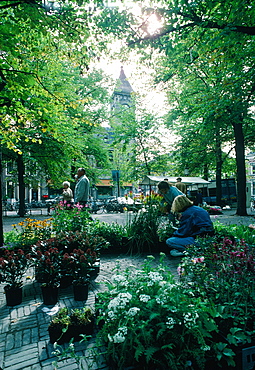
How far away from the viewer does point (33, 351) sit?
2191 mm

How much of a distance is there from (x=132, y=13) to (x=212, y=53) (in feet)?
8.32

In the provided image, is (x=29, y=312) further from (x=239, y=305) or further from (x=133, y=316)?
(x=239, y=305)

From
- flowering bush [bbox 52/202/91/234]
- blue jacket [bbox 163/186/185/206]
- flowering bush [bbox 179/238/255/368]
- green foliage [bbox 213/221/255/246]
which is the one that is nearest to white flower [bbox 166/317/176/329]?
flowering bush [bbox 179/238/255/368]

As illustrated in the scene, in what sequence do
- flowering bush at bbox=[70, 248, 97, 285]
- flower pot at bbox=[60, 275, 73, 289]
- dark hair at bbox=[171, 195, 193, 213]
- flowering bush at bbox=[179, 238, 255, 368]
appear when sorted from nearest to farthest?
flowering bush at bbox=[179, 238, 255, 368] → flowering bush at bbox=[70, 248, 97, 285] → flower pot at bbox=[60, 275, 73, 289] → dark hair at bbox=[171, 195, 193, 213]

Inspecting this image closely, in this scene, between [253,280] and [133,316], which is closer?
[133,316]

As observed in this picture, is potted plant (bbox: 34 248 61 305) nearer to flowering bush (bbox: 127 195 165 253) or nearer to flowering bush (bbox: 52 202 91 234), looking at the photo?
flowering bush (bbox: 52 202 91 234)

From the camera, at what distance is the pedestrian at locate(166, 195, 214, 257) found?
4820 millimetres

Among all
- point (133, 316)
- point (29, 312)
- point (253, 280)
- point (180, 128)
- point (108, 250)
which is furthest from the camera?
point (180, 128)

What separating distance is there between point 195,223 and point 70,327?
10.7 feet

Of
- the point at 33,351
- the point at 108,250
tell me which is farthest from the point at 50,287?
the point at 108,250

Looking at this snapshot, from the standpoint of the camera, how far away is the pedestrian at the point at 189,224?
4820 mm

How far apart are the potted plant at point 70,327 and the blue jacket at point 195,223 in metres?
3.03

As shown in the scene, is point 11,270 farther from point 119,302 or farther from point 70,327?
point 119,302

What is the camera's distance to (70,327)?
2.26 metres
